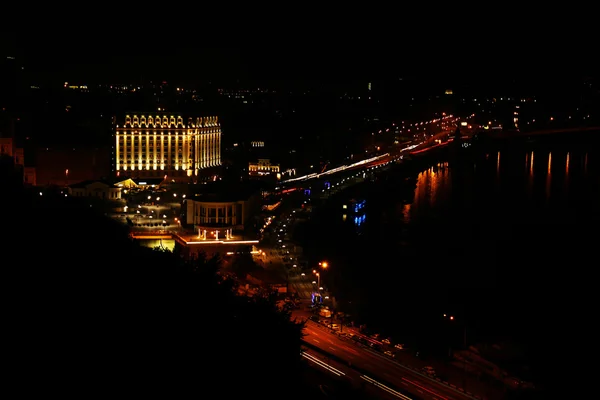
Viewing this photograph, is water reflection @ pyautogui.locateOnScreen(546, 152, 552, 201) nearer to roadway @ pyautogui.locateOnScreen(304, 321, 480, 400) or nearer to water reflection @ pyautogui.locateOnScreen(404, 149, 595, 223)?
water reflection @ pyautogui.locateOnScreen(404, 149, 595, 223)

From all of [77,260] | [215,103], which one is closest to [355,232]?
[77,260]

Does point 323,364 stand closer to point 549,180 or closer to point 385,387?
point 385,387

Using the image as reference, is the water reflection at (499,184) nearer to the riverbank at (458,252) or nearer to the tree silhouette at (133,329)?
the riverbank at (458,252)

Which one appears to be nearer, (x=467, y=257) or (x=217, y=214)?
(x=217, y=214)

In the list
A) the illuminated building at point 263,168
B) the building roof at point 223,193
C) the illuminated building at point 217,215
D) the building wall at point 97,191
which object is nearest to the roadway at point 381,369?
the illuminated building at point 217,215

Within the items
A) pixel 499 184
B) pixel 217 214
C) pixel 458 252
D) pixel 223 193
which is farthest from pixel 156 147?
pixel 499 184
